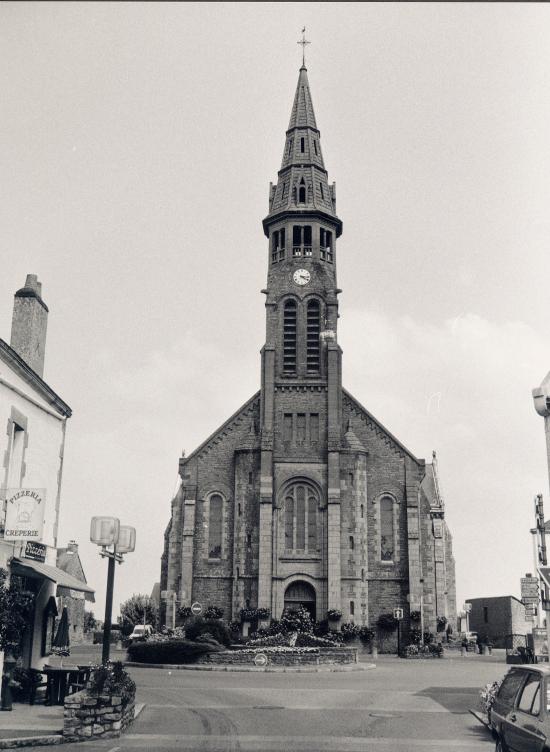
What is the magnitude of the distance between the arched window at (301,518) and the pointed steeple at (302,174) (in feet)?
58.9

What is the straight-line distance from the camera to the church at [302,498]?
45.9 metres

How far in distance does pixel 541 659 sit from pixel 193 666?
14.3m

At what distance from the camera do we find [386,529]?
48.0 metres

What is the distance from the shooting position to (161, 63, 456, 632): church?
1809 inches

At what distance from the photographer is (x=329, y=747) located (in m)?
13.8

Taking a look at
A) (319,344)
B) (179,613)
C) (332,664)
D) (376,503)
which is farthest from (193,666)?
(319,344)

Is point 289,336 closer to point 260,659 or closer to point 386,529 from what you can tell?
point 386,529

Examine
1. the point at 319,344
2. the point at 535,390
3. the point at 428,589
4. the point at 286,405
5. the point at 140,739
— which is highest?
the point at 319,344

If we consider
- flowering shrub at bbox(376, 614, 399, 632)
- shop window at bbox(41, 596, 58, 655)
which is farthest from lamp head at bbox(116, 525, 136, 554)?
flowering shrub at bbox(376, 614, 399, 632)

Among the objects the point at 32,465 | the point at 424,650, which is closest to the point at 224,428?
the point at 424,650

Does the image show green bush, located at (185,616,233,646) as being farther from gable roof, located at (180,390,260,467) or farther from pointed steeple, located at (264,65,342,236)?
pointed steeple, located at (264,65,342,236)

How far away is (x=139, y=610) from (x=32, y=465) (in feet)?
209

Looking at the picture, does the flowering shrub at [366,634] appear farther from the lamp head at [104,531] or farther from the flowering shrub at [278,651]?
the lamp head at [104,531]

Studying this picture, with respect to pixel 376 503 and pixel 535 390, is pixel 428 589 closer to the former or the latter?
pixel 376 503
